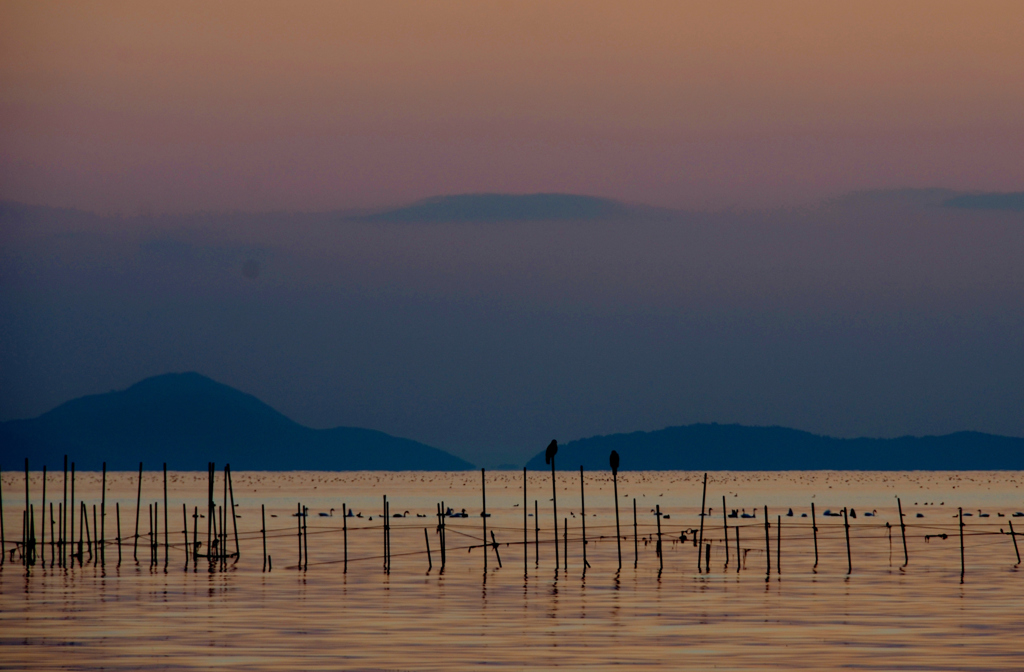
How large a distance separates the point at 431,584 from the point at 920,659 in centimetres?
2187

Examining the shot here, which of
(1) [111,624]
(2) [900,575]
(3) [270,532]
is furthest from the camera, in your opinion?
(3) [270,532]

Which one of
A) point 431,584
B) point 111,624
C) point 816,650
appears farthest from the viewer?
point 431,584

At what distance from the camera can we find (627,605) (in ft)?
124

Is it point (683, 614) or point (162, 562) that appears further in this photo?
point (162, 562)

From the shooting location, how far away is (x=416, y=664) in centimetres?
2595

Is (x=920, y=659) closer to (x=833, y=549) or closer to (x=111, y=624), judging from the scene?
(x=111, y=624)

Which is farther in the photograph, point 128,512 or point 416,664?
point 128,512

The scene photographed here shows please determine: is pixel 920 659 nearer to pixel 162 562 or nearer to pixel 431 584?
pixel 431 584

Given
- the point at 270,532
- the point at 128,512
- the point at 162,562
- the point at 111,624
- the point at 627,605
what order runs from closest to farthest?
1. the point at 111,624
2. the point at 627,605
3. the point at 162,562
4. the point at 270,532
5. the point at 128,512

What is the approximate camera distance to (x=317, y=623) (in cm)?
3331

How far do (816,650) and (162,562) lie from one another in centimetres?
3478

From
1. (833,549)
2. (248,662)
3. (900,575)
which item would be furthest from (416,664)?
(833,549)

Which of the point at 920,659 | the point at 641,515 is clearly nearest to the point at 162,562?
the point at 920,659

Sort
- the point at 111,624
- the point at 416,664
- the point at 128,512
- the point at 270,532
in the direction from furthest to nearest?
1. the point at 128,512
2. the point at 270,532
3. the point at 111,624
4. the point at 416,664
